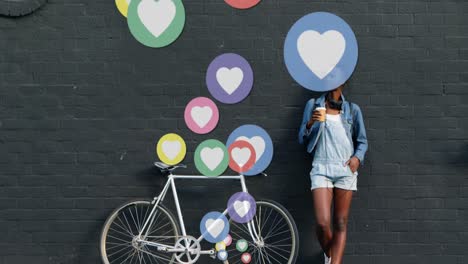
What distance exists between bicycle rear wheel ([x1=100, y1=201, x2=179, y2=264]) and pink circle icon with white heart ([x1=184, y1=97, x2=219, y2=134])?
0.86 metres

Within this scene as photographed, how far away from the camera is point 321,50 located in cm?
682

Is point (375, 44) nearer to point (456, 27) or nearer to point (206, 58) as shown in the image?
point (456, 27)

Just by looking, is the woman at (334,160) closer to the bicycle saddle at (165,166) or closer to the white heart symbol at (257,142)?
the white heart symbol at (257,142)

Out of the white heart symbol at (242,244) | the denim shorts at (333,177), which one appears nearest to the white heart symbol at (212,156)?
the white heart symbol at (242,244)

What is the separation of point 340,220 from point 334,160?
Result: 537 millimetres

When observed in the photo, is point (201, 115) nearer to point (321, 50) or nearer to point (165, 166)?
point (165, 166)

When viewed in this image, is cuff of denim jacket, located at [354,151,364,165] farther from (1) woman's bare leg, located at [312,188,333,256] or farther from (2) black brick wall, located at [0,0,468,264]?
(2) black brick wall, located at [0,0,468,264]

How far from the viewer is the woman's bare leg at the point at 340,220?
643cm

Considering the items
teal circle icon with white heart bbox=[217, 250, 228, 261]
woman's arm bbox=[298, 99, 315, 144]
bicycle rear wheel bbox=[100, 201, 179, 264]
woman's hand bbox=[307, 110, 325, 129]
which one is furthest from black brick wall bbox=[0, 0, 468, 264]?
woman's hand bbox=[307, 110, 325, 129]

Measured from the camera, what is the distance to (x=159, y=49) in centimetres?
694

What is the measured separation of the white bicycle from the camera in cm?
669

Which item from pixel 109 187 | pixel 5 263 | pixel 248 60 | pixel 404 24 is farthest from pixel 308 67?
pixel 5 263

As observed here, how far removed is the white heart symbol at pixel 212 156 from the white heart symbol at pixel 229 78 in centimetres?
56

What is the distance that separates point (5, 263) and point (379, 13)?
167 inches
